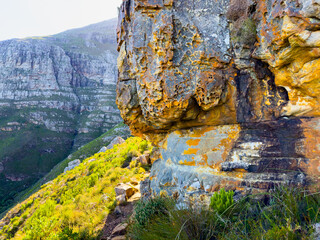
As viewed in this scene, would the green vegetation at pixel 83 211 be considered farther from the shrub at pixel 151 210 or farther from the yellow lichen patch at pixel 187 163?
the yellow lichen patch at pixel 187 163


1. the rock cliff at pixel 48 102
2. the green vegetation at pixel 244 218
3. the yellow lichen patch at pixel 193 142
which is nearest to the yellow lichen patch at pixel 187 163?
the yellow lichen patch at pixel 193 142

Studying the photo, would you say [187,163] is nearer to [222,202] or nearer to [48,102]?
[222,202]

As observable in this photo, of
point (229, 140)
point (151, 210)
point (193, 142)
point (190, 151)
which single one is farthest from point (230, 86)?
point (151, 210)

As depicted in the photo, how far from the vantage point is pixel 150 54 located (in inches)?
161

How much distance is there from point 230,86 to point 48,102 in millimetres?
73612

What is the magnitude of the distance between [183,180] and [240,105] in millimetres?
1804

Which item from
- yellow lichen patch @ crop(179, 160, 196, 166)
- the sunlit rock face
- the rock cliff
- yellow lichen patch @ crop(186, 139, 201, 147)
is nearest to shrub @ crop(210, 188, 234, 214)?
the sunlit rock face

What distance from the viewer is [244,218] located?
9.43 ft

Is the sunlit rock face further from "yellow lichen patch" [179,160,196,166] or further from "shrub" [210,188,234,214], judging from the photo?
"shrub" [210,188,234,214]

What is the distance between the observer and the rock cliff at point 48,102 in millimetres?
49594

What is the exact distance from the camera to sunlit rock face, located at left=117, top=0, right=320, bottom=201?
9.73 ft

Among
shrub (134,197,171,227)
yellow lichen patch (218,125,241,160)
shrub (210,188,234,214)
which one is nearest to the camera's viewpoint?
shrub (210,188,234,214)

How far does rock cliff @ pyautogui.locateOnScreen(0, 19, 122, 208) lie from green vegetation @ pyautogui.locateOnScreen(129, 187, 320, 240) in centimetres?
4721

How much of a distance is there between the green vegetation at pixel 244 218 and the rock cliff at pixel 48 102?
4721 centimetres
